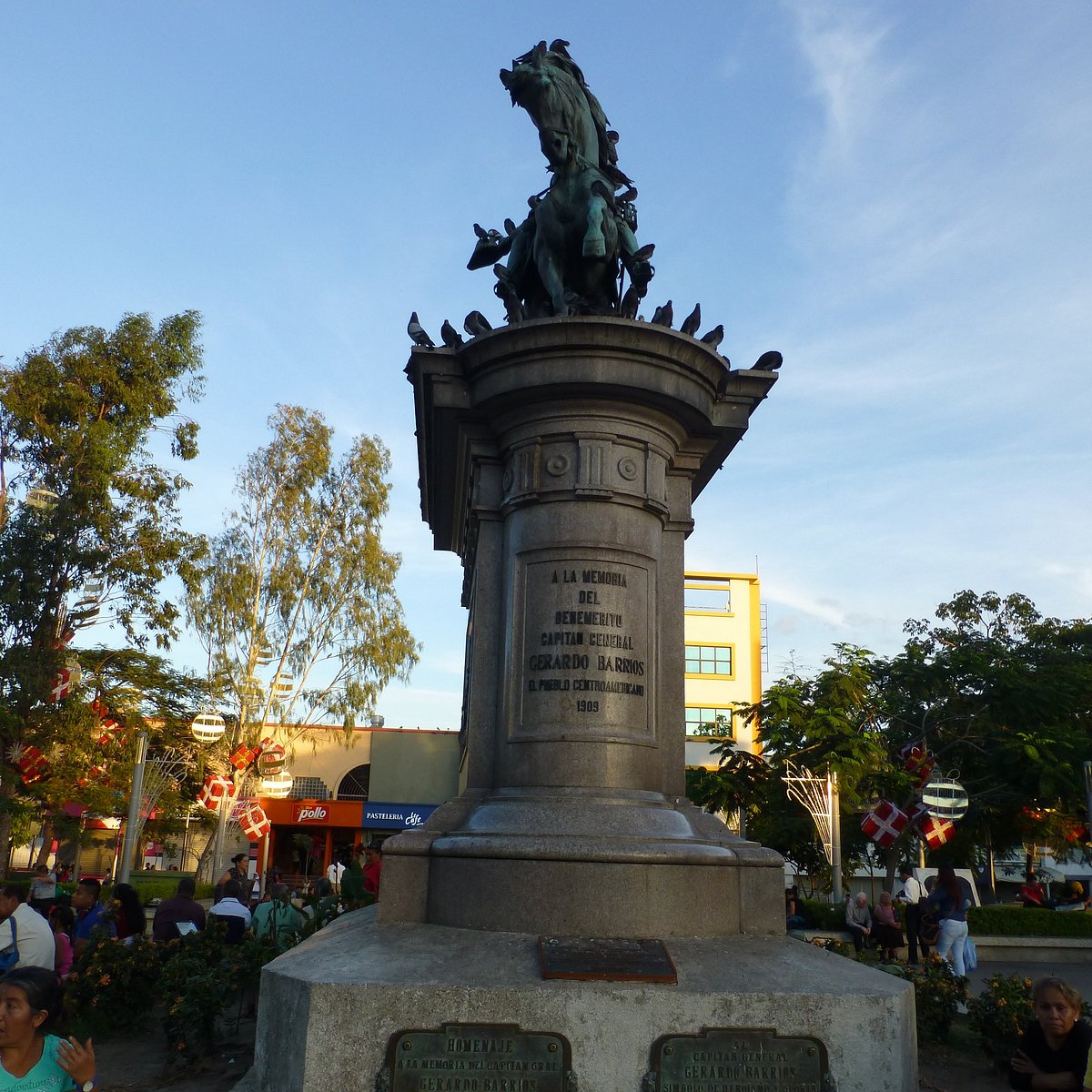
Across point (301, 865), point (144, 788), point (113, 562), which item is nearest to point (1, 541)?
point (113, 562)

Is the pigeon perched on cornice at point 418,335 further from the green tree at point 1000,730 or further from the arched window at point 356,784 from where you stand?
the arched window at point 356,784

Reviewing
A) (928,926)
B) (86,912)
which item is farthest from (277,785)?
(928,926)

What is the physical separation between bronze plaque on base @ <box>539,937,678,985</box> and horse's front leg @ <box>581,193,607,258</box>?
5.51m

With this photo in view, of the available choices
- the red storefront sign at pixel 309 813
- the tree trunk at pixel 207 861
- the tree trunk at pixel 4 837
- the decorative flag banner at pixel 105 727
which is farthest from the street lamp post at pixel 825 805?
the red storefront sign at pixel 309 813

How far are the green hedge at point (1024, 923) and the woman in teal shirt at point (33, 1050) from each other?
829 inches

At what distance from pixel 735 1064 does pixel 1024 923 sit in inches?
767

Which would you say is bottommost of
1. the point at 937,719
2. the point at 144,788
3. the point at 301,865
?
the point at 301,865

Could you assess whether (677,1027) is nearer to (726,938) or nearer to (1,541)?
(726,938)

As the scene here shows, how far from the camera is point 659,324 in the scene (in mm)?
7922

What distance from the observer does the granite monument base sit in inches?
200

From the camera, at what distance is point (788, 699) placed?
23.4 metres

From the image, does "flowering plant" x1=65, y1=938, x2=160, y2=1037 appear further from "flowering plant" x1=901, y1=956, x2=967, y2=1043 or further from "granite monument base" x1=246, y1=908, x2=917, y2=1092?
"flowering plant" x1=901, y1=956, x2=967, y2=1043

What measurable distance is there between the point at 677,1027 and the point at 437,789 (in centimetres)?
4239

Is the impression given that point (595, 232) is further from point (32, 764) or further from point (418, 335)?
point (32, 764)
